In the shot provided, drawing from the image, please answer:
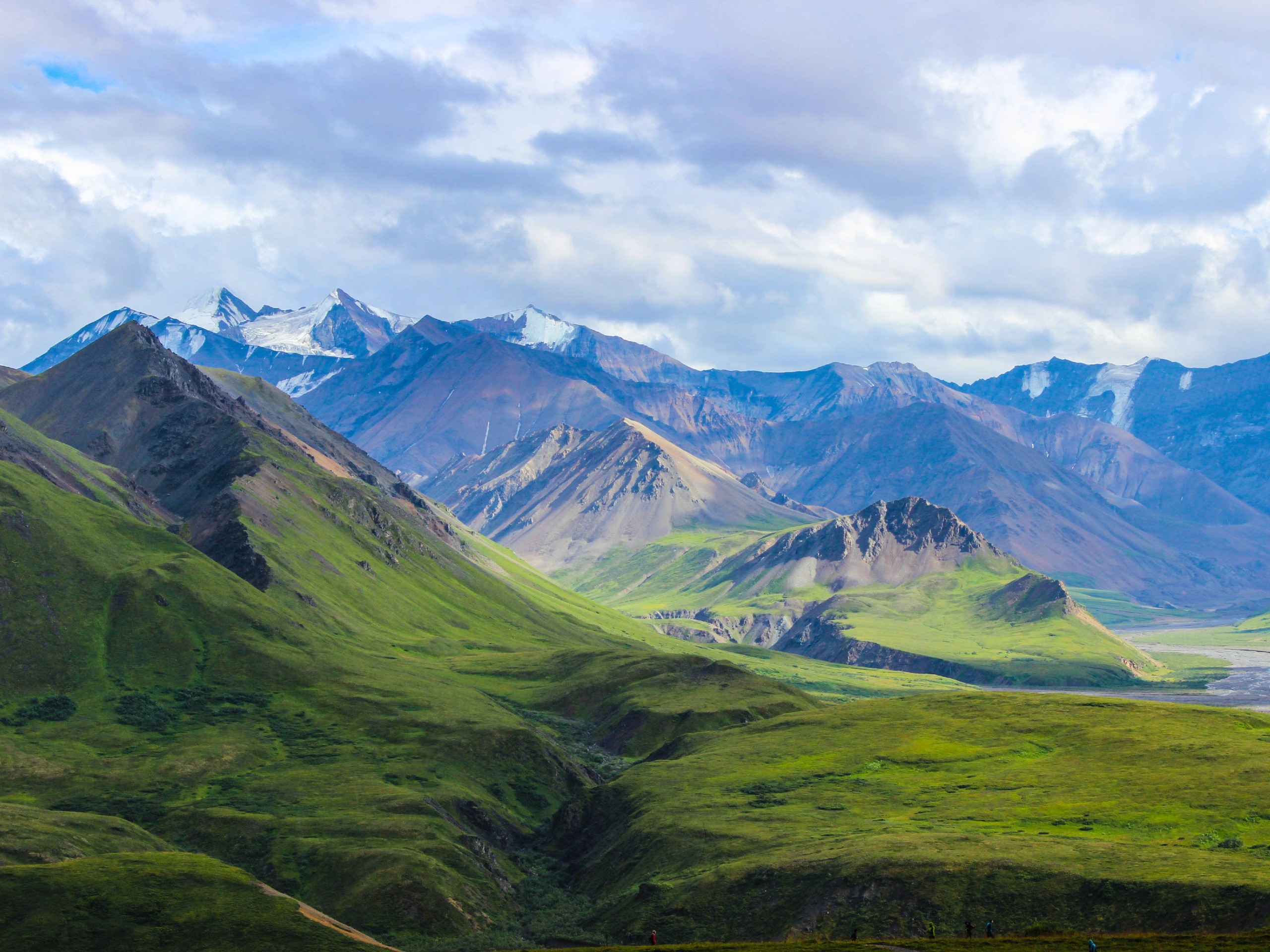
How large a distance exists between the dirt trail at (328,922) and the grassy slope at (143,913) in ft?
3.21

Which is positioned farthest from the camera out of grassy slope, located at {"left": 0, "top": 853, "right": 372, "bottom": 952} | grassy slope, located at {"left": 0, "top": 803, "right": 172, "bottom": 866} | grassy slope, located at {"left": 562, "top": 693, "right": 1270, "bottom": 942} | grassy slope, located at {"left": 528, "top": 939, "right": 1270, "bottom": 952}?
grassy slope, located at {"left": 0, "top": 803, "right": 172, "bottom": 866}

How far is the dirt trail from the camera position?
444 feet

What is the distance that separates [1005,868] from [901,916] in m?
13.3

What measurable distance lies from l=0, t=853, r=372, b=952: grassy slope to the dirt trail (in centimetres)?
98

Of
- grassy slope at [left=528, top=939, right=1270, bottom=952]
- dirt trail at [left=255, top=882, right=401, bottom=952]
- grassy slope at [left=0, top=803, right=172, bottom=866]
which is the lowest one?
dirt trail at [left=255, top=882, right=401, bottom=952]

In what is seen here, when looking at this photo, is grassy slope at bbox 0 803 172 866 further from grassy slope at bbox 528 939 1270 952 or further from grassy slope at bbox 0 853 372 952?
grassy slope at bbox 528 939 1270 952

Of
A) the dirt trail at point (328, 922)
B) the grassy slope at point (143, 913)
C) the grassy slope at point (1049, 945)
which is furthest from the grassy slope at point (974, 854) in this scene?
the grassy slope at point (143, 913)

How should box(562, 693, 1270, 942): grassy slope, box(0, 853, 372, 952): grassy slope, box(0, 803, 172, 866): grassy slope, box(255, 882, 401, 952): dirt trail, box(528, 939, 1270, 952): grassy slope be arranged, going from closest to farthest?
1. box(528, 939, 1270, 952): grassy slope
2. box(0, 853, 372, 952): grassy slope
3. box(562, 693, 1270, 942): grassy slope
4. box(255, 882, 401, 952): dirt trail
5. box(0, 803, 172, 866): grassy slope

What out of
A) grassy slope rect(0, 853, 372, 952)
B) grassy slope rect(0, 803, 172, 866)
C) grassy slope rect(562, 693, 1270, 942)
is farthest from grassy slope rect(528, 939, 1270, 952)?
grassy slope rect(0, 803, 172, 866)

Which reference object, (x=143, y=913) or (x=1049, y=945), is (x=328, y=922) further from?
(x=1049, y=945)

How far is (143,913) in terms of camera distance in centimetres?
13412

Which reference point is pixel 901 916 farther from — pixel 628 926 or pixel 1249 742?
pixel 1249 742

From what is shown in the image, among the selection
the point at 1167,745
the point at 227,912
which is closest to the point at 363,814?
the point at 227,912

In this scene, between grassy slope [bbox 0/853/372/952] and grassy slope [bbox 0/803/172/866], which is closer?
grassy slope [bbox 0/853/372/952]
